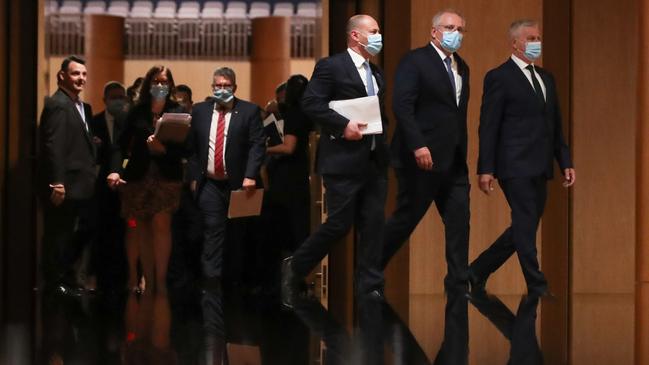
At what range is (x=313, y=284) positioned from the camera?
8844mm

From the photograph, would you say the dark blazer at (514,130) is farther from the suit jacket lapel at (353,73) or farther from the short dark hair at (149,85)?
the short dark hair at (149,85)

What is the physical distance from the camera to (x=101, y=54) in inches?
511

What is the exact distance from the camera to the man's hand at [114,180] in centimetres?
871

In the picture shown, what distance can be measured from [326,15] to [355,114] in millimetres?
1577

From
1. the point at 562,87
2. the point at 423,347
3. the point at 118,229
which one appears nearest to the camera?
the point at 423,347

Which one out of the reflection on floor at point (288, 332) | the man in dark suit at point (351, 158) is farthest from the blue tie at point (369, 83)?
the reflection on floor at point (288, 332)

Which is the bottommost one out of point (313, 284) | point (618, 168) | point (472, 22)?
point (313, 284)

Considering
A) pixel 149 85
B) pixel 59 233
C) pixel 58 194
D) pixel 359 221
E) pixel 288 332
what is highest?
pixel 149 85

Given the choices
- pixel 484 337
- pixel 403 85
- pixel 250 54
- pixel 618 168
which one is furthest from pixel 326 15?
pixel 250 54

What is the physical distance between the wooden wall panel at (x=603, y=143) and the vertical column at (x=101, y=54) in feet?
18.1

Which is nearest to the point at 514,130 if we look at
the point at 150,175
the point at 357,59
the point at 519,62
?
the point at 519,62

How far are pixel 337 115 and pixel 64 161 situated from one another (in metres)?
2.06

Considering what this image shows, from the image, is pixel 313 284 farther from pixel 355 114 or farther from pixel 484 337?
pixel 484 337

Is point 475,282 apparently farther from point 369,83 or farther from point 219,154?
point 219,154
